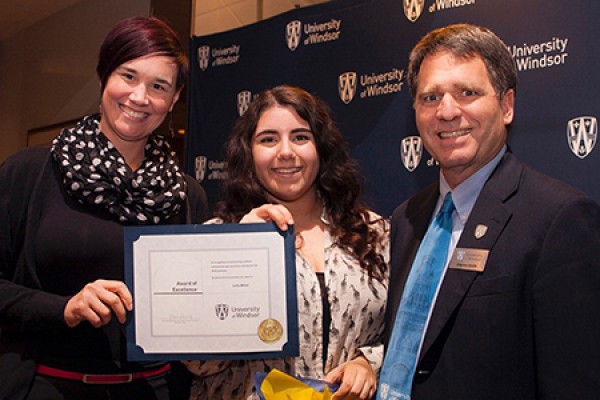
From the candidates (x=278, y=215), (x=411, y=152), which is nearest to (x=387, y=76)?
(x=411, y=152)

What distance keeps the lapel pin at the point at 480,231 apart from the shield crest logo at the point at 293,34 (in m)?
3.04

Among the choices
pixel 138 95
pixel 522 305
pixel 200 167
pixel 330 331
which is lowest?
pixel 330 331

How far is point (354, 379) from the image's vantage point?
214 centimetres

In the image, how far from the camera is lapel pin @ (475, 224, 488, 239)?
74.6 inches

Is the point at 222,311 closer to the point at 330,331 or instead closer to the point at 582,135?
the point at 330,331

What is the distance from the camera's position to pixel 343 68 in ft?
14.2

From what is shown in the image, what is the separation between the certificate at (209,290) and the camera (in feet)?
6.93

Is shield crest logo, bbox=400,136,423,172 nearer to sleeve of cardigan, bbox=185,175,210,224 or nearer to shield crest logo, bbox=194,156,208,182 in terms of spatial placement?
sleeve of cardigan, bbox=185,175,210,224

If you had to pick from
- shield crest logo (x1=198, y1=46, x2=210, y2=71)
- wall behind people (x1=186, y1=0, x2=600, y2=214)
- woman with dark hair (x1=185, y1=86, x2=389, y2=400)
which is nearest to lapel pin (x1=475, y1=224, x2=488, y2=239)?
woman with dark hair (x1=185, y1=86, x2=389, y2=400)

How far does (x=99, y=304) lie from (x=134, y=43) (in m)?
0.93

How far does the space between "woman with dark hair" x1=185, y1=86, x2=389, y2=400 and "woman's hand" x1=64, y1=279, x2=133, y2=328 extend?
428 mm

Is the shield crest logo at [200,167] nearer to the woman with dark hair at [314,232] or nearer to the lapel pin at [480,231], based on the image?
the woman with dark hair at [314,232]

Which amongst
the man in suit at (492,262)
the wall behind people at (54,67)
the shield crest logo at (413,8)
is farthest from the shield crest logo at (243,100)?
the man in suit at (492,262)

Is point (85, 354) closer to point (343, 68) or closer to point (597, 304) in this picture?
point (597, 304)
